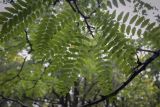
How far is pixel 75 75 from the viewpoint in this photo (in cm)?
174

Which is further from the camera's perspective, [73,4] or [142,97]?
[142,97]

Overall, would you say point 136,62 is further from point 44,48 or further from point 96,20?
point 44,48

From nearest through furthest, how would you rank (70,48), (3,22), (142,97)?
(3,22), (70,48), (142,97)

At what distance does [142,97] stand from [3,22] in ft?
78.4

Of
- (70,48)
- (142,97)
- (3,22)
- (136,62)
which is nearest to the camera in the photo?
(3,22)

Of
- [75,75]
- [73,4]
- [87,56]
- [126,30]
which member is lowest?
[75,75]

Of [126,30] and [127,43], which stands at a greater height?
[126,30]

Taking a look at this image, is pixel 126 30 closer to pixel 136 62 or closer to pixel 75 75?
pixel 136 62

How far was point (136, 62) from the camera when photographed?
1580mm

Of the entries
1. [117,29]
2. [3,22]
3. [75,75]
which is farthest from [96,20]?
[3,22]

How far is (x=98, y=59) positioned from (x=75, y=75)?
0.56ft

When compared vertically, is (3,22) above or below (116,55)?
above

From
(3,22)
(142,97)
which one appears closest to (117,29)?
(3,22)

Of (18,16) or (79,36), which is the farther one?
(79,36)
